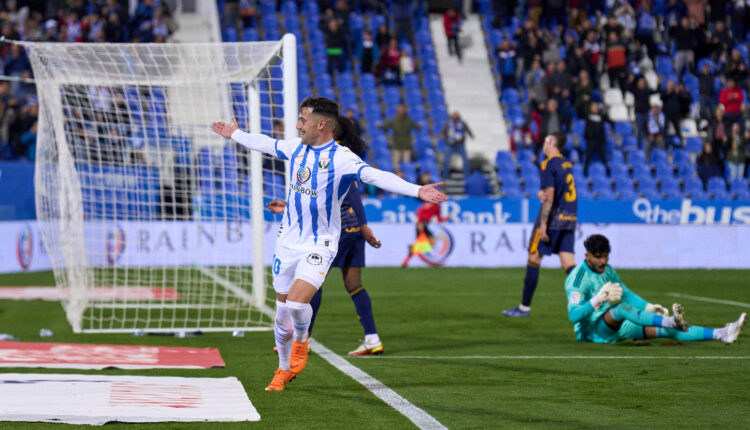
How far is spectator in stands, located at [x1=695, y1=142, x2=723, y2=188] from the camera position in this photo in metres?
25.2

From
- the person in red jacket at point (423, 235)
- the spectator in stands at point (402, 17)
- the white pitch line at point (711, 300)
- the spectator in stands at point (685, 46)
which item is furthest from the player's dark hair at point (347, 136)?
the spectator in stands at point (685, 46)

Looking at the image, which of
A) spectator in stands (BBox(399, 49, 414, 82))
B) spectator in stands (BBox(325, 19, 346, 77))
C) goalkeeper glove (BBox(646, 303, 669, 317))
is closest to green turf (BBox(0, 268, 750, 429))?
goalkeeper glove (BBox(646, 303, 669, 317))

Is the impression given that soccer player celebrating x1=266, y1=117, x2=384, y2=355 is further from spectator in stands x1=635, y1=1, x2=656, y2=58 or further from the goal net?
spectator in stands x1=635, y1=1, x2=656, y2=58

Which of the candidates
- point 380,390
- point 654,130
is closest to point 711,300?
point 380,390

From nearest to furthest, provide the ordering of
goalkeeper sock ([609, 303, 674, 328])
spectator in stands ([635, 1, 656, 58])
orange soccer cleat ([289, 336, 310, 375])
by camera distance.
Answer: orange soccer cleat ([289, 336, 310, 375]) < goalkeeper sock ([609, 303, 674, 328]) < spectator in stands ([635, 1, 656, 58])

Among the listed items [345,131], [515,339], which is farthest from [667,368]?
[345,131]

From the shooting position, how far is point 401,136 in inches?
966

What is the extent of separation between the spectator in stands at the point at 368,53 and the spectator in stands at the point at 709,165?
889 centimetres

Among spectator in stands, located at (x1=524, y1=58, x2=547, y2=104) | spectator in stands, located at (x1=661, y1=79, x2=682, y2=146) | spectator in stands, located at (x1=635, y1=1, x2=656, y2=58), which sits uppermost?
spectator in stands, located at (x1=635, y1=1, x2=656, y2=58)

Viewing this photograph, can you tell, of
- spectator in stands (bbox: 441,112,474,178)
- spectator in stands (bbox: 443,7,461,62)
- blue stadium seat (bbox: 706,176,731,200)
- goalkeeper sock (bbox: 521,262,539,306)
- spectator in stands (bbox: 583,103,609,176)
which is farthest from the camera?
spectator in stands (bbox: 443,7,461,62)

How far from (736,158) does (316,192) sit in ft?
67.3

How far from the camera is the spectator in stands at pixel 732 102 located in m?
26.3

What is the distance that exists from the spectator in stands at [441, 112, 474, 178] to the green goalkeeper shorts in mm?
14854

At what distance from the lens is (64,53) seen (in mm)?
11016
